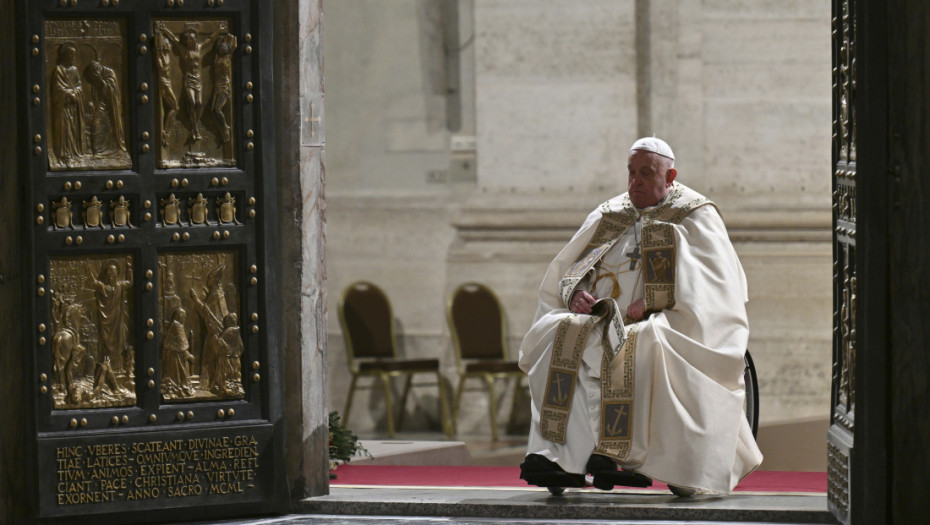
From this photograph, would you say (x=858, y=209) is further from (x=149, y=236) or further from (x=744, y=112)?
(x=744, y=112)

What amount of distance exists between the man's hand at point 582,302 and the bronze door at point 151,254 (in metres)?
1.35

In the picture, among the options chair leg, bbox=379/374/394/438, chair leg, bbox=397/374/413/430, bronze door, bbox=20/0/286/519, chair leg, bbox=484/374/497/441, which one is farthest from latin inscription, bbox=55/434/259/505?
chair leg, bbox=397/374/413/430

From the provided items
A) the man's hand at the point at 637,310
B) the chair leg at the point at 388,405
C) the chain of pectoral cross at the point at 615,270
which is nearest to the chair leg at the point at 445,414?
the chair leg at the point at 388,405

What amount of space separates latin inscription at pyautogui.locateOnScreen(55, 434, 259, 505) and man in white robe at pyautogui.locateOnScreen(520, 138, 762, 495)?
1264 mm

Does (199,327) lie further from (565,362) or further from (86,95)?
(565,362)

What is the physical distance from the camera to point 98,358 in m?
6.70

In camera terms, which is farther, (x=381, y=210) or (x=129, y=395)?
(x=381, y=210)

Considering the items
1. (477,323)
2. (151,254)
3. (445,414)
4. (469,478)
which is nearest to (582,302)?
(469,478)

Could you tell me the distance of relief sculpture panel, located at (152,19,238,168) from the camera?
22.0ft

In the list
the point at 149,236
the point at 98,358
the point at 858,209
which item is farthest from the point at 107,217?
the point at 858,209

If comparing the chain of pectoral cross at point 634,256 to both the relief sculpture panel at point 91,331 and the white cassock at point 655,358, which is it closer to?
the white cassock at point 655,358

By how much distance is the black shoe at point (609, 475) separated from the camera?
671cm

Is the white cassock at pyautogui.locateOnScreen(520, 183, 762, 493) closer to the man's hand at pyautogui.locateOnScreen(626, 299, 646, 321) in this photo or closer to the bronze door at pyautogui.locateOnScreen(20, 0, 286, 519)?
the man's hand at pyautogui.locateOnScreen(626, 299, 646, 321)

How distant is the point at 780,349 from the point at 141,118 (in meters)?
6.41
